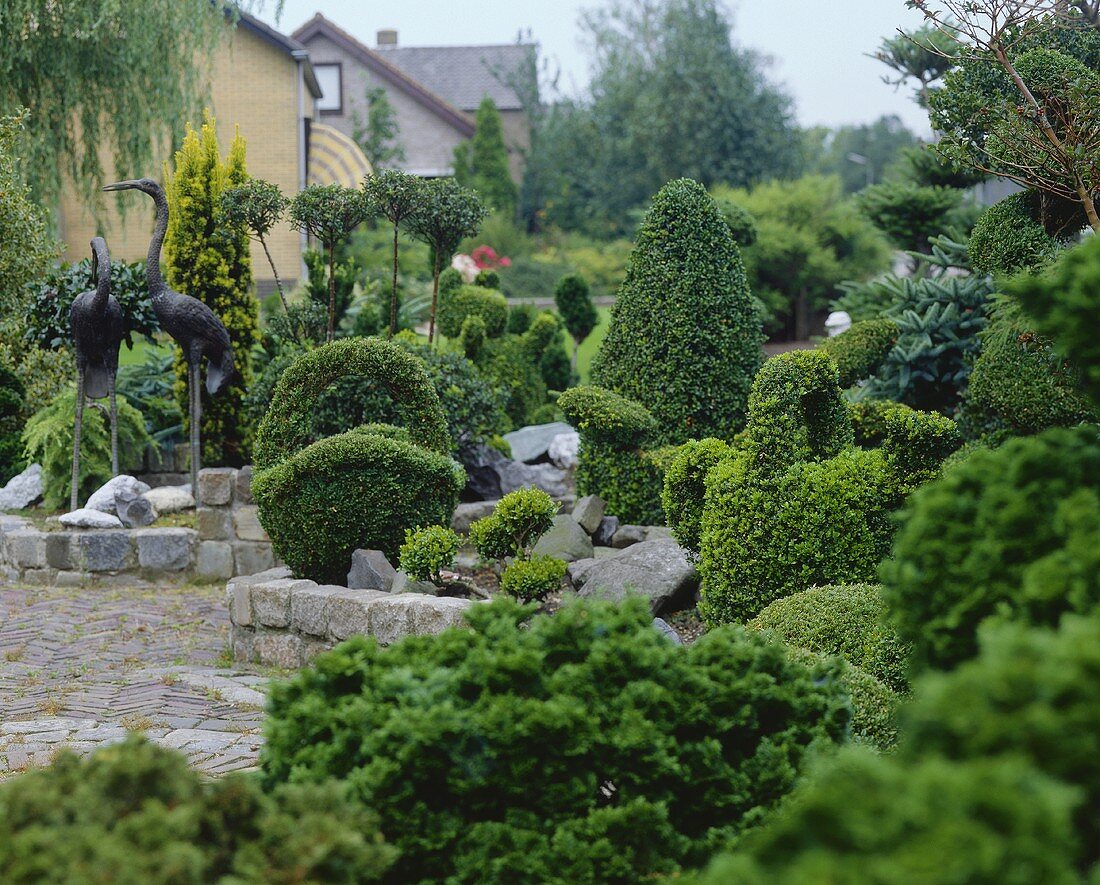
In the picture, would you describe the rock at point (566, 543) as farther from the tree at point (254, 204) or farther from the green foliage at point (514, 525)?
the tree at point (254, 204)

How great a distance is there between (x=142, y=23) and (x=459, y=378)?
24.5 ft

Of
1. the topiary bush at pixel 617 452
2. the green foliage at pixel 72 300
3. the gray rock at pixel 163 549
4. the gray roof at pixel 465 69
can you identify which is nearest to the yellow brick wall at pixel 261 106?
the green foliage at pixel 72 300

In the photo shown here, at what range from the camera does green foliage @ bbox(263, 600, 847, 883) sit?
8.35ft

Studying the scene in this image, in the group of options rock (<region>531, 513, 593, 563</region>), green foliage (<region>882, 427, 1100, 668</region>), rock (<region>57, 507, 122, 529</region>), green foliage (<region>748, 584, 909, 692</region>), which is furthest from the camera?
rock (<region>57, 507, 122, 529</region>)

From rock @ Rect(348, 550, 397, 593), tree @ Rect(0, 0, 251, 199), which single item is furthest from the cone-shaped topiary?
tree @ Rect(0, 0, 251, 199)

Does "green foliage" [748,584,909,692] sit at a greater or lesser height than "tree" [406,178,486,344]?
lesser

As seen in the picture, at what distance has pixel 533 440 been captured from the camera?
39.1 ft

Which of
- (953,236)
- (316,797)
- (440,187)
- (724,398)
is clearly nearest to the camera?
(316,797)

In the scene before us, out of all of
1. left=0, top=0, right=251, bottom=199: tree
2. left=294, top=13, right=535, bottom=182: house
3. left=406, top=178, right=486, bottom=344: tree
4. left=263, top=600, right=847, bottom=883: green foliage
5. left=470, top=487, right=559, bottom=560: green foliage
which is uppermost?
left=294, top=13, right=535, bottom=182: house

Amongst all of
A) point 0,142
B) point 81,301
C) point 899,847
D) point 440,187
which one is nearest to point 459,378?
point 440,187

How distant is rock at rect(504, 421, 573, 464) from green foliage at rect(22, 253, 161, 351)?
147 inches

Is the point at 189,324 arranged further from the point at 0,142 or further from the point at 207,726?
the point at 207,726

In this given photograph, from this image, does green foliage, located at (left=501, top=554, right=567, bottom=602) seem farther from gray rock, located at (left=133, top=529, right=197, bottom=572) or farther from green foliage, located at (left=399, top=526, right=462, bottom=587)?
gray rock, located at (left=133, top=529, right=197, bottom=572)

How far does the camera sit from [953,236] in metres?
11.2
